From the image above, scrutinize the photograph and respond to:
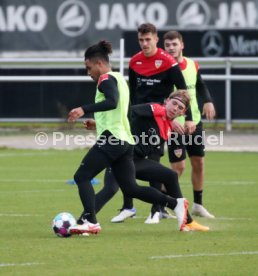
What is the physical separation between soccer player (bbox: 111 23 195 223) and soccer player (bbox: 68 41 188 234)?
137 cm

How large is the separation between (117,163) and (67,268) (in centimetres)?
245

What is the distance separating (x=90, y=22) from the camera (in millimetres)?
31281

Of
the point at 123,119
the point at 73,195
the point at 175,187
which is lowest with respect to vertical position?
the point at 73,195

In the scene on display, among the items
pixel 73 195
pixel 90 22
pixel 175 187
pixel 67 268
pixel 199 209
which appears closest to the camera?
pixel 67 268

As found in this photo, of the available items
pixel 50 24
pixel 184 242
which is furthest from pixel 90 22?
pixel 184 242

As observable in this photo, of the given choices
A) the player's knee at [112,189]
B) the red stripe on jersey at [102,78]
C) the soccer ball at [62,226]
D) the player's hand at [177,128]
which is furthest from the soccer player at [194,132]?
the soccer ball at [62,226]

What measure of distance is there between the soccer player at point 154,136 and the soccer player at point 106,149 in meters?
0.37

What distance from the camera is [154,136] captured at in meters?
12.5

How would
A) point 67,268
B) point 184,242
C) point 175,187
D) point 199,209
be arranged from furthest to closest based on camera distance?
point 199,209 → point 175,187 → point 184,242 → point 67,268

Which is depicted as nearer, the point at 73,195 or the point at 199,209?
the point at 199,209

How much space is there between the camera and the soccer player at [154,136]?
1220cm

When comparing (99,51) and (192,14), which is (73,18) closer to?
(192,14)

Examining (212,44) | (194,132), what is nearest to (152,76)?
(194,132)

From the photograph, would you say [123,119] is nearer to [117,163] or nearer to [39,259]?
[117,163]
